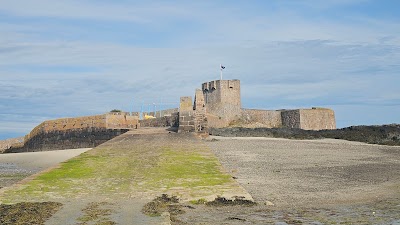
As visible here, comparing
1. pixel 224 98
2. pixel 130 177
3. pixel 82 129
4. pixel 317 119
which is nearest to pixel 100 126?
pixel 82 129

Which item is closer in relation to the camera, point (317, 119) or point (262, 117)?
point (262, 117)

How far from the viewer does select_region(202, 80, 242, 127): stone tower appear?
190 ft

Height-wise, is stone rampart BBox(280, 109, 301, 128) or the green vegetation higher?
stone rampart BBox(280, 109, 301, 128)

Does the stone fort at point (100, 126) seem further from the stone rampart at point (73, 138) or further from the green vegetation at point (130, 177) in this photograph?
the green vegetation at point (130, 177)

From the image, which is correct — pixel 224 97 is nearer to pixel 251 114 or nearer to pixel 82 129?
pixel 251 114

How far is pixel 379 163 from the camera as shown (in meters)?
14.7

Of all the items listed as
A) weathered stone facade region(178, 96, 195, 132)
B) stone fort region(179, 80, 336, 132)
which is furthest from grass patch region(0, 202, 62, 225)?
stone fort region(179, 80, 336, 132)

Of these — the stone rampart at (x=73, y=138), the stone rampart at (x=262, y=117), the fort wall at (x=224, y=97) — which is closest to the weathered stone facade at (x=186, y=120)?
the stone rampart at (x=73, y=138)

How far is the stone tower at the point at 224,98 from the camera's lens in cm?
5788

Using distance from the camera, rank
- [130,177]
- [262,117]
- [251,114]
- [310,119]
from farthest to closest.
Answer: [251,114]
[262,117]
[310,119]
[130,177]

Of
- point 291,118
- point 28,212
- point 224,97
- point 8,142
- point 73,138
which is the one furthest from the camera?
point 224,97

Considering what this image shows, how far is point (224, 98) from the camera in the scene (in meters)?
61.6

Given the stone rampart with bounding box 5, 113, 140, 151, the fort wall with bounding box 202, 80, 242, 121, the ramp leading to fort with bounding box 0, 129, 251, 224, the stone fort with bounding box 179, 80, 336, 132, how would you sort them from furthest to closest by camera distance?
the fort wall with bounding box 202, 80, 242, 121
the stone fort with bounding box 179, 80, 336, 132
the stone rampart with bounding box 5, 113, 140, 151
the ramp leading to fort with bounding box 0, 129, 251, 224

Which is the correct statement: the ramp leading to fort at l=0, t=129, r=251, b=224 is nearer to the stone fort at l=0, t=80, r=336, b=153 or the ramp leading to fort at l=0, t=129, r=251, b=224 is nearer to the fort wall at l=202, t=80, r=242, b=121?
the stone fort at l=0, t=80, r=336, b=153
